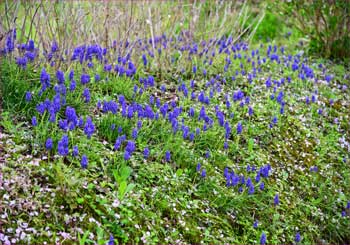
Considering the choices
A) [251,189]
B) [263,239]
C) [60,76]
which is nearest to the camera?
[263,239]

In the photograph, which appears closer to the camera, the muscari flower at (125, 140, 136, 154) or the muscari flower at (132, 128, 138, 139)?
the muscari flower at (125, 140, 136, 154)

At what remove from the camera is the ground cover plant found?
304 centimetres

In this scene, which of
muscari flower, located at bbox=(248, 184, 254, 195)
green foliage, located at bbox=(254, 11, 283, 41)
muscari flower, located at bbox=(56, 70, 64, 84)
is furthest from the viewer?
green foliage, located at bbox=(254, 11, 283, 41)

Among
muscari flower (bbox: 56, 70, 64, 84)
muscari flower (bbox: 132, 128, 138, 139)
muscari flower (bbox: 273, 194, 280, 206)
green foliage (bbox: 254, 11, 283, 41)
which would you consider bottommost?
muscari flower (bbox: 273, 194, 280, 206)

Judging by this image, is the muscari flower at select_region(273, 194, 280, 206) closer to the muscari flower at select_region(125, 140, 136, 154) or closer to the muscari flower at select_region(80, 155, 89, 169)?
the muscari flower at select_region(125, 140, 136, 154)

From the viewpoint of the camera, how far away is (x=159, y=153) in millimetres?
3766

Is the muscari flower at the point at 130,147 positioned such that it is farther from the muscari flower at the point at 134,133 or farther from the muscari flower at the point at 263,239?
the muscari flower at the point at 263,239

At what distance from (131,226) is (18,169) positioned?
2.79 feet

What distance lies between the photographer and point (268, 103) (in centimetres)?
535

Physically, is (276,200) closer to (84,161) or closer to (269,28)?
(84,161)

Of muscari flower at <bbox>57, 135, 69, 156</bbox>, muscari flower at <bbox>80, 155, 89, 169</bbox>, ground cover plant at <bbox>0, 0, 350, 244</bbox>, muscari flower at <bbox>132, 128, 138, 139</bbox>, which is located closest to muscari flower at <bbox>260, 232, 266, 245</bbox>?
ground cover plant at <bbox>0, 0, 350, 244</bbox>

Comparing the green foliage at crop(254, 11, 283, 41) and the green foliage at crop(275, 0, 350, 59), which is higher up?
the green foliage at crop(275, 0, 350, 59)

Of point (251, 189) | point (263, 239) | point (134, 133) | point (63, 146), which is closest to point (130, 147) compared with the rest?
point (134, 133)

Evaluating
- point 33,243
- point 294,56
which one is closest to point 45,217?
point 33,243
